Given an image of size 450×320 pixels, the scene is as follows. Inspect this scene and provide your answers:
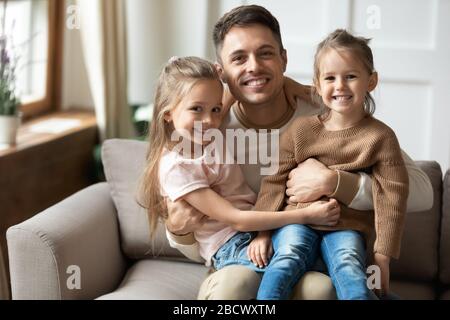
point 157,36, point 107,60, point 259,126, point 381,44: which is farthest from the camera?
point 107,60

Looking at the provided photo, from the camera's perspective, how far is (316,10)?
6.57 ft

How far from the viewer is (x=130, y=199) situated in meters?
1.90

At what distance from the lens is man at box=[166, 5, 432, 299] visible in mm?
1384

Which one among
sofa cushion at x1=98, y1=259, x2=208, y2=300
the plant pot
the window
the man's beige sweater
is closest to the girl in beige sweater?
→ the man's beige sweater

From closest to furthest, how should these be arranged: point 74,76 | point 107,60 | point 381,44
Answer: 1. point 381,44
2. point 107,60
3. point 74,76

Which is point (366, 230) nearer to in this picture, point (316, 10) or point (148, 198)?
point (148, 198)

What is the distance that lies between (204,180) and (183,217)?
9cm

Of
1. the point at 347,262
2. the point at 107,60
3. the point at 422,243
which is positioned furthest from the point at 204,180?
the point at 107,60

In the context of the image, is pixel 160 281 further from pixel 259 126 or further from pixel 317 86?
pixel 317 86

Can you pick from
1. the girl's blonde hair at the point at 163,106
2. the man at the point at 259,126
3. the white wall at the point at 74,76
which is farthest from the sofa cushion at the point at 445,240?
the white wall at the point at 74,76

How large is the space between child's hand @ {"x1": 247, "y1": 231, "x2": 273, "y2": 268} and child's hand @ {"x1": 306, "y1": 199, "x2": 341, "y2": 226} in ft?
0.31

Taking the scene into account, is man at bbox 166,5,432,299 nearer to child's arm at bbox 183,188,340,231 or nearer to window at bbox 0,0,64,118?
child's arm at bbox 183,188,340,231
